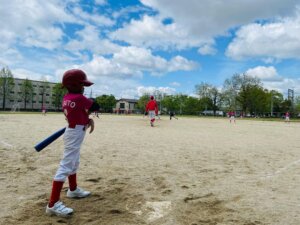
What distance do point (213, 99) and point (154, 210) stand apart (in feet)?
352

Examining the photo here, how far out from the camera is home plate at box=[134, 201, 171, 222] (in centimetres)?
399

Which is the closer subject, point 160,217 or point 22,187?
point 160,217

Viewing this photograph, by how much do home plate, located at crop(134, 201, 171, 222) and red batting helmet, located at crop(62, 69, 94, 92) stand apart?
182 centimetres

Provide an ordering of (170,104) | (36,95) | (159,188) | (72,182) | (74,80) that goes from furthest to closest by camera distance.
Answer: (170,104) → (36,95) → (159,188) → (72,182) → (74,80)

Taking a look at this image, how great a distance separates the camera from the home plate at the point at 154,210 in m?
3.99

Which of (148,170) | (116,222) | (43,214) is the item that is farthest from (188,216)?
(148,170)

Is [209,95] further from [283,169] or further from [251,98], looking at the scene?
[283,169]

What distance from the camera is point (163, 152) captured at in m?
9.24

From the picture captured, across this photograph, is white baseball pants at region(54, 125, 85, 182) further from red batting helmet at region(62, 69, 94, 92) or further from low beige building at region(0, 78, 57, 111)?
low beige building at region(0, 78, 57, 111)

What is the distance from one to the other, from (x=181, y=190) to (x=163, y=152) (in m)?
4.05

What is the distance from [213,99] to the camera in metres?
109

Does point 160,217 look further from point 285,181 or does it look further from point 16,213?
point 285,181

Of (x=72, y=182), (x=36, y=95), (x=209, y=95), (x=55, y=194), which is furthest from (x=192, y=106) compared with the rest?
(x=55, y=194)

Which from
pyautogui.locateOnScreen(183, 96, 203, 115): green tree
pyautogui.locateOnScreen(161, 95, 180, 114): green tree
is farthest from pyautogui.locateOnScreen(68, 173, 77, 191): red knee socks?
pyautogui.locateOnScreen(161, 95, 180, 114): green tree
